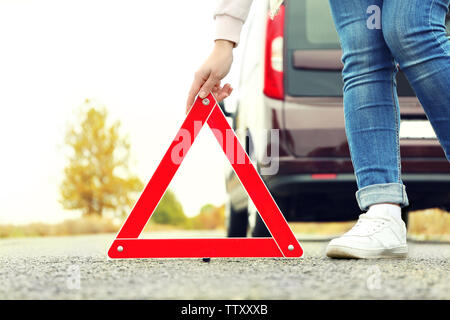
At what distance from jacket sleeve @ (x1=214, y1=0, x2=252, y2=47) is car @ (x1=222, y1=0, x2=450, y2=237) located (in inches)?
50.7

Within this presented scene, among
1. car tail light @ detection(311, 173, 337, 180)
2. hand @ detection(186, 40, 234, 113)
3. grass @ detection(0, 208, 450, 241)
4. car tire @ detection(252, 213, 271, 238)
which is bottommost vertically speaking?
grass @ detection(0, 208, 450, 241)

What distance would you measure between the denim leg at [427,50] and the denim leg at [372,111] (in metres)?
0.20

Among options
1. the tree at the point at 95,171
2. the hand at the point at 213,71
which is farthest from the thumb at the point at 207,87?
the tree at the point at 95,171

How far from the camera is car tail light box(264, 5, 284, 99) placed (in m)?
3.84

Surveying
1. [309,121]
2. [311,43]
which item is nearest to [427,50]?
[309,121]

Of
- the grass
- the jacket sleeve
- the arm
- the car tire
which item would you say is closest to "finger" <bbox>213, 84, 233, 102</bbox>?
the arm

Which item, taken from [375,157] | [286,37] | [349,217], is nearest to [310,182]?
[286,37]

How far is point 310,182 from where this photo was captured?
12.2 ft

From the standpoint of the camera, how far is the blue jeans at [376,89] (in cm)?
234

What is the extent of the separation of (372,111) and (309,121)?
116cm

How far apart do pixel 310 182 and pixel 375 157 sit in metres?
1.21

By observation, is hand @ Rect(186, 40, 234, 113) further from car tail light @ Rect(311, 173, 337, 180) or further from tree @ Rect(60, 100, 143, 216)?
tree @ Rect(60, 100, 143, 216)

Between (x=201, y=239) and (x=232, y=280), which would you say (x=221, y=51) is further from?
(x=232, y=280)
